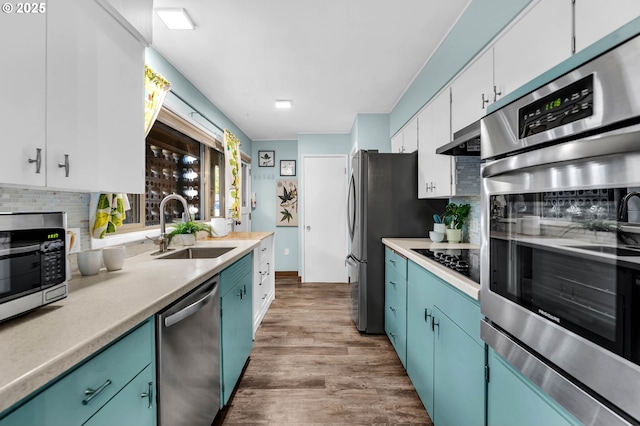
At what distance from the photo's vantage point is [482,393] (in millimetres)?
1066

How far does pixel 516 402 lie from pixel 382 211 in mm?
1951

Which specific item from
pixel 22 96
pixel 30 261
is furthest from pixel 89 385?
pixel 22 96

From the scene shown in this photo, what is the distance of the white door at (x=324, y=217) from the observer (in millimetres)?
4695

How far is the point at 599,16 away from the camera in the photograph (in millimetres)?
901

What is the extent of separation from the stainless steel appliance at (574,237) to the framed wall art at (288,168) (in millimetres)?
4335

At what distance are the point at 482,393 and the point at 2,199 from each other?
206 centimetres

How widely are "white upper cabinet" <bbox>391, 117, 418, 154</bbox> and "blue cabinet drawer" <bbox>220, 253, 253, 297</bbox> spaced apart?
6.38 feet

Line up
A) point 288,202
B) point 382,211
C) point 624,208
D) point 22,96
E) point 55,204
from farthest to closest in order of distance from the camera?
point 288,202
point 382,211
point 55,204
point 22,96
point 624,208

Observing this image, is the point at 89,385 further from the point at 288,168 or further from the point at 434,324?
the point at 288,168

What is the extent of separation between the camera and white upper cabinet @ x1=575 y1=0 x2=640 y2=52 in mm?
820

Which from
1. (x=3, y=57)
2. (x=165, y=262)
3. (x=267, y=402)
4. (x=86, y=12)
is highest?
(x=86, y=12)

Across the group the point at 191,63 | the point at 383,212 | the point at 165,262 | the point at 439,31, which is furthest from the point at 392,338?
the point at 191,63

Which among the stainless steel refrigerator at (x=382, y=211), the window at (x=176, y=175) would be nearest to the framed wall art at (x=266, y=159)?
the window at (x=176, y=175)

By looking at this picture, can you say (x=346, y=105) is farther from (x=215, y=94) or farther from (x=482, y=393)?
(x=482, y=393)
